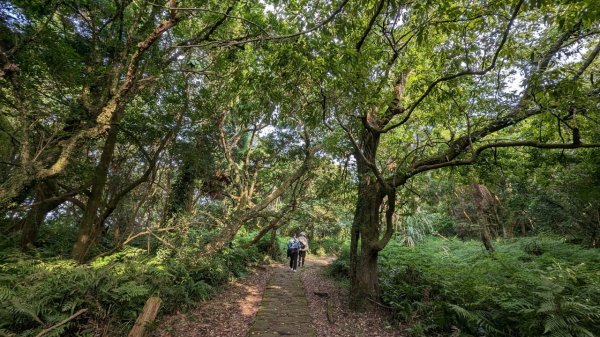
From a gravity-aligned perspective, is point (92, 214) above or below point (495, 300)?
above

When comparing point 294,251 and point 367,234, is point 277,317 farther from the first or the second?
point 294,251

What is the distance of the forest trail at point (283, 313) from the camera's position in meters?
6.45

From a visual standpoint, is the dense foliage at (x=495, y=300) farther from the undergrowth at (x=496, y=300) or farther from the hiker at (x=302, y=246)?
the hiker at (x=302, y=246)

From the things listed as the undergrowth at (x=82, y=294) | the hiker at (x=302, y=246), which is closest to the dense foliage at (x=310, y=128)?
the undergrowth at (x=82, y=294)

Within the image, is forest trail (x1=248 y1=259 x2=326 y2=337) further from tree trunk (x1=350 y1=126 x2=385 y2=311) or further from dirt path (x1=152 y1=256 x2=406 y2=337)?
tree trunk (x1=350 y1=126 x2=385 y2=311)

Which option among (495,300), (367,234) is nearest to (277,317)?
(367,234)

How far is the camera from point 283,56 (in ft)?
16.9

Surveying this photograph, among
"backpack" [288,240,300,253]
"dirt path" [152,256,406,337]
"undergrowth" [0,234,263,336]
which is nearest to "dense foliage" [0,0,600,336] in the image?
"undergrowth" [0,234,263,336]

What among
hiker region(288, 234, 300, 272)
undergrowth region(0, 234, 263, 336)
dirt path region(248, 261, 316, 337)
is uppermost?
hiker region(288, 234, 300, 272)

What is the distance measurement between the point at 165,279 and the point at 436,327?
5.96 metres

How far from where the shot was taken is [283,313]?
25.2 ft

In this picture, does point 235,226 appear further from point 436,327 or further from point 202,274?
point 436,327

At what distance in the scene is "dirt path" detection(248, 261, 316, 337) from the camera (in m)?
6.44

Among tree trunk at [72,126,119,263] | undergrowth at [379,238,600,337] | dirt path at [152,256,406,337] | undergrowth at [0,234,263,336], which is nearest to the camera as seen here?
undergrowth at [0,234,263,336]
